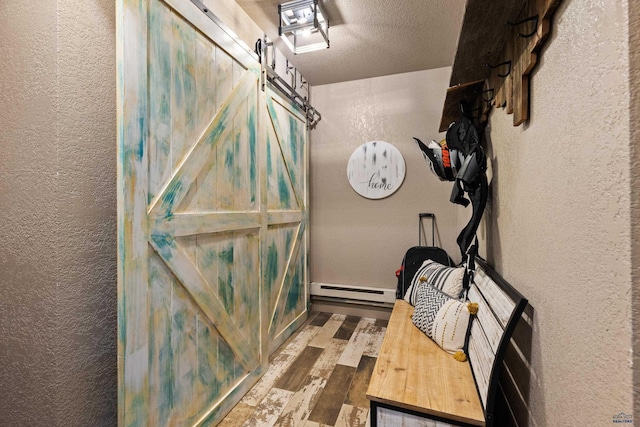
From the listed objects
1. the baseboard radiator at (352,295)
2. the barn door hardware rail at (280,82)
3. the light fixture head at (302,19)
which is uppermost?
the light fixture head at (302,19)

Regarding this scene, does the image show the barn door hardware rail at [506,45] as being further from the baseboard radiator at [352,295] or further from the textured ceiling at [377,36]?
the baseboard radiator at [352,295]

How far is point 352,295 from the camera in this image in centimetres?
323

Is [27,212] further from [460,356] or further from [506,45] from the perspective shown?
[506,45]

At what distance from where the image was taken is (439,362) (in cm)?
135

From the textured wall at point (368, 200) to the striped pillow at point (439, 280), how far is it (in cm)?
71

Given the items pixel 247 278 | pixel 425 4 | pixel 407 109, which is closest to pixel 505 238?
pixel 247 278

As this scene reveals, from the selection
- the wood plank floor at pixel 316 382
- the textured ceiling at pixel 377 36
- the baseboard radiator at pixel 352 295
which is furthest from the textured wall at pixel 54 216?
the baseboard radiator at pixel 352 295

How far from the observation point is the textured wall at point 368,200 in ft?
9.83

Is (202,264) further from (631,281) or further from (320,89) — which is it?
(320,89)

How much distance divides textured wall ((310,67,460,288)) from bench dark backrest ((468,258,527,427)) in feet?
5.33

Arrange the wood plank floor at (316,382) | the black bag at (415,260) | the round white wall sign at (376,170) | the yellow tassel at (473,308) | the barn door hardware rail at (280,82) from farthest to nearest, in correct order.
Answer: the round white wall sign at (376,170) → the black bag at (415,260) → the barn door hardware rail at (280,82) → the wood plank floor at (316,382) → the yellow tassel at (473,308)

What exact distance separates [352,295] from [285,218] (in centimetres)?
129

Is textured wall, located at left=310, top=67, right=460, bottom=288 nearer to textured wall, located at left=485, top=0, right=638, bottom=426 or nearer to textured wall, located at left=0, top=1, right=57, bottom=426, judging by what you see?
textured wall, located at left=485, top=0, right=638, bottom=426

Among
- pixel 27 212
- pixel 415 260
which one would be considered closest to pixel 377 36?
pixel 415 260
